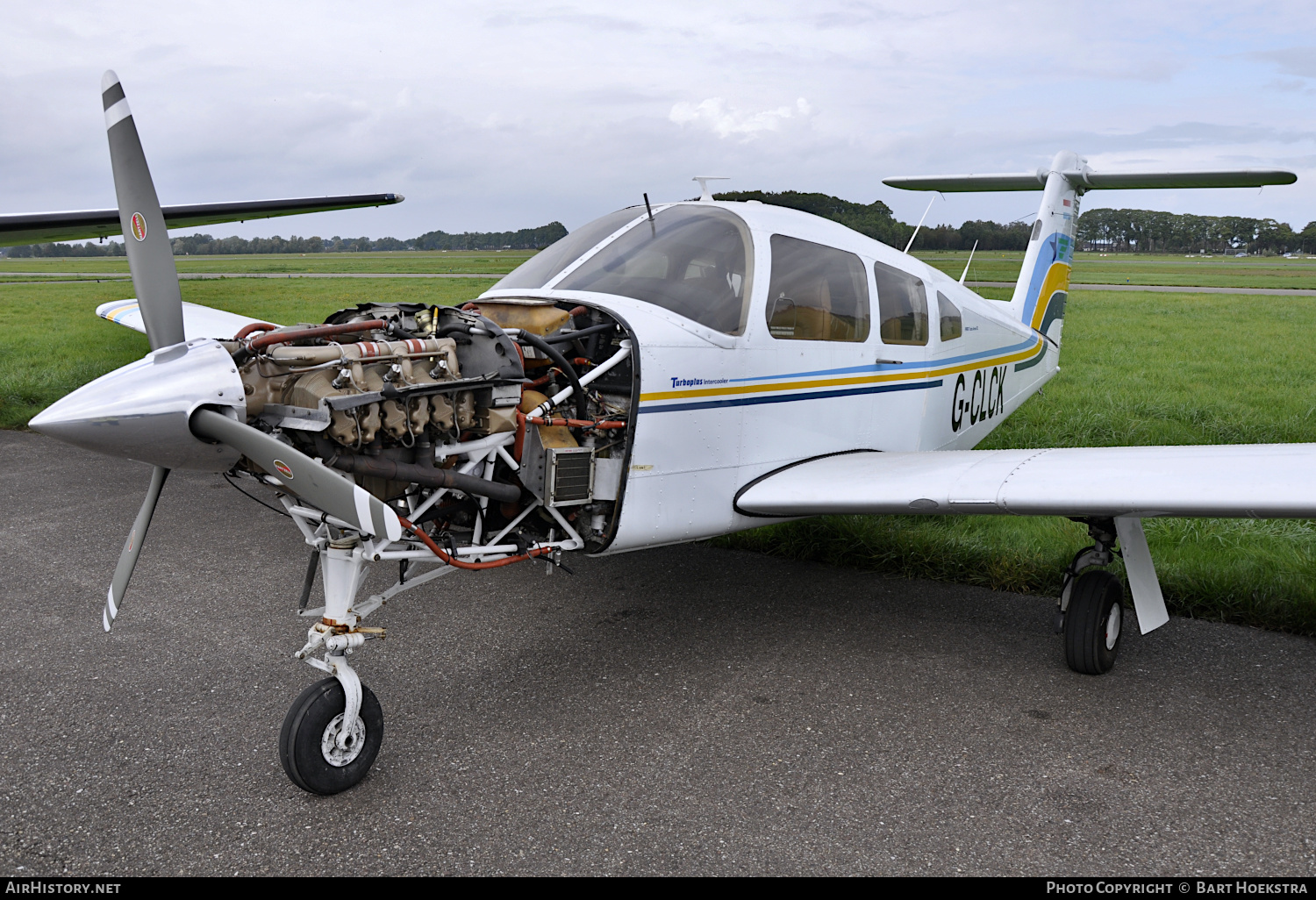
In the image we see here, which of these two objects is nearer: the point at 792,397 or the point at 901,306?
the point at 792,397

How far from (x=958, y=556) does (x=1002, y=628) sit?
3.29ft

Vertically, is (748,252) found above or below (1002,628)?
above

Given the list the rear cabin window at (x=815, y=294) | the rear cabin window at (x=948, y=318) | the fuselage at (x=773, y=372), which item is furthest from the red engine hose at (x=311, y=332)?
the rear cabin window at (x=948, y=318)

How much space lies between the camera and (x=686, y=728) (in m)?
3.88

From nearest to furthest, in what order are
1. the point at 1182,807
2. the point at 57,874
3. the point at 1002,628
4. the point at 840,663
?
1. the point at 57,874
2. the point at 1182,807
3. the point at 840,663
4. the point at 1002,628

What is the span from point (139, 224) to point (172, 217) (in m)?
→ 6.45

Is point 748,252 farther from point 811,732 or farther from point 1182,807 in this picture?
point 1182,807

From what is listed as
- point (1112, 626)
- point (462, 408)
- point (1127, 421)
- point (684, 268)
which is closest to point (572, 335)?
point (462, 408)

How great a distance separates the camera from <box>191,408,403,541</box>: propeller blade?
297cm

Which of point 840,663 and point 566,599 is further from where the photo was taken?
point 566,599

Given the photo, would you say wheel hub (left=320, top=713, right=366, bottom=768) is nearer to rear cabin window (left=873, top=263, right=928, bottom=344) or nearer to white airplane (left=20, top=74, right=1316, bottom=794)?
white airplane (left=20, top=74, right=1316, bottom=794)

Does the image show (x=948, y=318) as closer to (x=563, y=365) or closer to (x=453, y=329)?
(x=563, y=365)

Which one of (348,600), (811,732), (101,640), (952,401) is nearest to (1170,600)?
(952,401)

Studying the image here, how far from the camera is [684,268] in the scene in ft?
14.7
